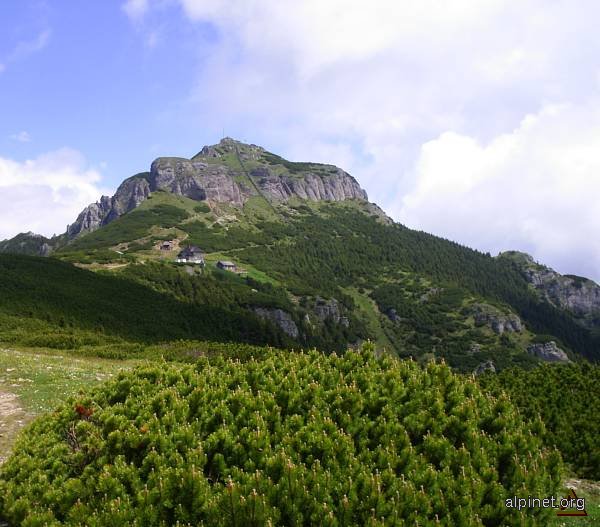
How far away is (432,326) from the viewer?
196m

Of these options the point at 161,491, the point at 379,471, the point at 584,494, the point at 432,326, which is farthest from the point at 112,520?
the point at 432,326

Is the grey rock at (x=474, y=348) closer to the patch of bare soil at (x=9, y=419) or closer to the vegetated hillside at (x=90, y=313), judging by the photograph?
the vegetated hillside at (x=90, y=313)

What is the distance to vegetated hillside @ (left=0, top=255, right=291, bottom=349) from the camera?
4706cm

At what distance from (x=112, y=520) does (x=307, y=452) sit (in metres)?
3.54

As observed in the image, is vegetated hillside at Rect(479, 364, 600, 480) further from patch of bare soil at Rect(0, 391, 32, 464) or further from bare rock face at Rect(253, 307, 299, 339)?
bare rock face at Rect(253, 307, 299, 339)

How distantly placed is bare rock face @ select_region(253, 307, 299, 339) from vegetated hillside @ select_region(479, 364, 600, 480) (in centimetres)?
11975

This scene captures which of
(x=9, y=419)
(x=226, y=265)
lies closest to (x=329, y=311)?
(x=226, y=265)

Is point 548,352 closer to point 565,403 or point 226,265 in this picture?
point 226,265

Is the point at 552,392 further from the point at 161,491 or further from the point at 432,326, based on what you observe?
the point at 432,326

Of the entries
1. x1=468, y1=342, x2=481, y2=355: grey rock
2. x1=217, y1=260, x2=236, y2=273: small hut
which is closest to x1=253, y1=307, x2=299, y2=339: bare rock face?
x1=217, y1=260, x2=236, y2=273: small hut

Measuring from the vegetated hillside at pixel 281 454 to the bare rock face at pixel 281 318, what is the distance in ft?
422

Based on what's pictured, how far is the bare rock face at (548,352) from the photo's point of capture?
183 meters

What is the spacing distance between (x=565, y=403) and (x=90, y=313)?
66970 millimetres

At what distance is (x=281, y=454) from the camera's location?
26.3 ft
